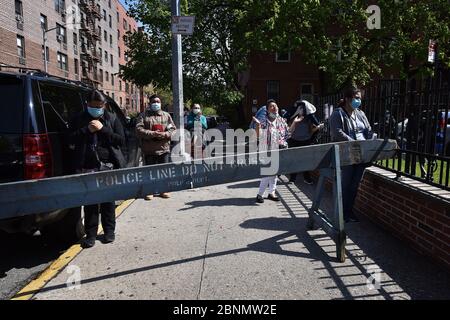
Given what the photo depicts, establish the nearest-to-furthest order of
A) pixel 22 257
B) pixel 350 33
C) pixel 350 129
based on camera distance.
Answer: pixel 22 257, pixel 350 129, pixel 350 33

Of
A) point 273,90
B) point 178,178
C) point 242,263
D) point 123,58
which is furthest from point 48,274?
point 123,58

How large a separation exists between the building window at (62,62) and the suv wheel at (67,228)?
133 ft

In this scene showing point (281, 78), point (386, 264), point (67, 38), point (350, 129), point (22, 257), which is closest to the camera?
point (386, 264)

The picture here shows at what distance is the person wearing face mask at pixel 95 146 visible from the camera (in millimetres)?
4273

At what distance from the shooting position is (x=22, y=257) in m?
4.26

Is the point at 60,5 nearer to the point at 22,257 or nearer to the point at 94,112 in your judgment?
the point at 94,112

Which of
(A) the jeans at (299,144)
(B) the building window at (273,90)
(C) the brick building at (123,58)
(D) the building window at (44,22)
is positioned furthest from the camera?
(C) the brick building at (123,58)

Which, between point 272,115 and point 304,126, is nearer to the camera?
point 272,115

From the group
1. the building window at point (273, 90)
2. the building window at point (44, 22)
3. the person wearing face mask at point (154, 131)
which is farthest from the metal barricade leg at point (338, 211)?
the building window at point (44, 22)

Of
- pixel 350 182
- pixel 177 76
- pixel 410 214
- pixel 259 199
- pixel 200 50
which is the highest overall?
pixel 200 50

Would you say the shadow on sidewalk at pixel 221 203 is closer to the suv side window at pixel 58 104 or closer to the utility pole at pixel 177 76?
the utility pole at pixel 177 76

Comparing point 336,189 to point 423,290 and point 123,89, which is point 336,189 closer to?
Answer: point 423,290

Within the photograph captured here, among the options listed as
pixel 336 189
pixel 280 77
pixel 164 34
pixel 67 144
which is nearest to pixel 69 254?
pixel 67 144

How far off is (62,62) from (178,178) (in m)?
43.2
